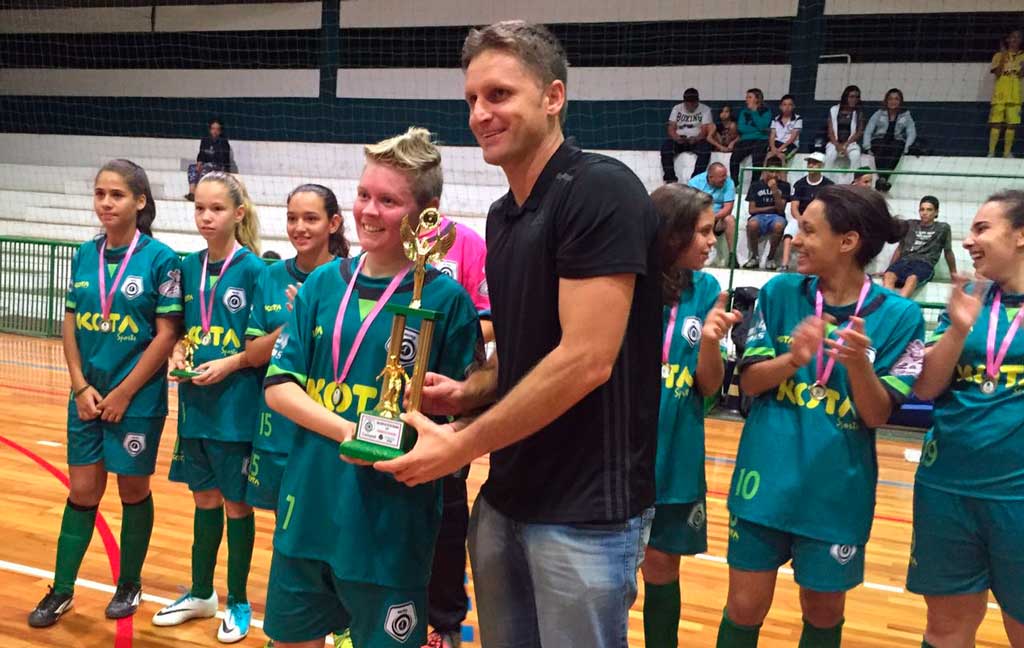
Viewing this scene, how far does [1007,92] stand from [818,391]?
9396 mm

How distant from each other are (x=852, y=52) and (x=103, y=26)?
41.1 ft

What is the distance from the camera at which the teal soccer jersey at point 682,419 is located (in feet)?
9.11

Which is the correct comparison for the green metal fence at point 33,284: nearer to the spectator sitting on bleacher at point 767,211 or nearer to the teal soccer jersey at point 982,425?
the spectator sitting on bleacher at point 767,211

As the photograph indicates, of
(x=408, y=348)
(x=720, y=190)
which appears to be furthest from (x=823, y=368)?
(x=720, y=190)

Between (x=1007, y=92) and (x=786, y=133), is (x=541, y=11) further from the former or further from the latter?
(x=1007, y=92)

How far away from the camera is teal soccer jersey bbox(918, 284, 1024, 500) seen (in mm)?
2488

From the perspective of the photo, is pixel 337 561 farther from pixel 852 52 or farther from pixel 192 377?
pixel 852 52

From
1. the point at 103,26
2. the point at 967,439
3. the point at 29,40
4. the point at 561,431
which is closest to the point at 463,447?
the point at 561,431

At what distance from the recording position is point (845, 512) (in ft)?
7.95

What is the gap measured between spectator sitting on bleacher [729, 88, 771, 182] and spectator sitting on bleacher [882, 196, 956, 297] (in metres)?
2.87

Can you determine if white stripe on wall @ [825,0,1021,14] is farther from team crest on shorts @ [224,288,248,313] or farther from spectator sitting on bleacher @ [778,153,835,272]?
team crest on shorts @ [224,288,248,313]

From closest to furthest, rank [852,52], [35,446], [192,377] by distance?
1. [192,377]
2. [35,446]
3. [852,52]

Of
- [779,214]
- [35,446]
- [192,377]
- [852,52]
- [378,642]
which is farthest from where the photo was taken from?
[852,52]

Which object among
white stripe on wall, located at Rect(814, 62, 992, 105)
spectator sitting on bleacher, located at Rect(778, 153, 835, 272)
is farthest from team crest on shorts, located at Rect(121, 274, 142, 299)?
white stripe on wall, located at Rect(814, 62, 992, 105)
